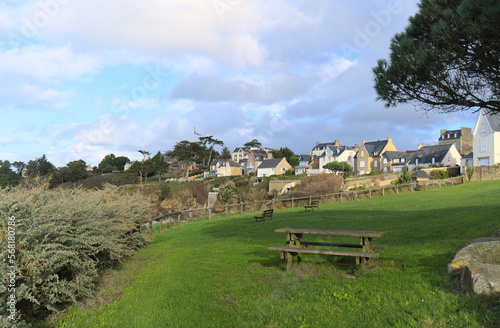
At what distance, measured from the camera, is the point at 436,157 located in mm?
63469

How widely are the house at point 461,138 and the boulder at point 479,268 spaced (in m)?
75.0

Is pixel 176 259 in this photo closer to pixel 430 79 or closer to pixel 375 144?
pixel 430 79

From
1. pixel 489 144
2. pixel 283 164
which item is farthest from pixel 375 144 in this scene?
pixel 489 144

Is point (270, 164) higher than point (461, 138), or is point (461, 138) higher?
point (461, 138)

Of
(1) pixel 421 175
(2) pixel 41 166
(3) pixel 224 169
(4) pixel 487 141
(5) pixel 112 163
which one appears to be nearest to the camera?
(1) pixel 421 175

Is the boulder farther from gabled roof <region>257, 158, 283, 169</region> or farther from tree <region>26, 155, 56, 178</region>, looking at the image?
gabled roof <region>257, 158, 283, 169</region>

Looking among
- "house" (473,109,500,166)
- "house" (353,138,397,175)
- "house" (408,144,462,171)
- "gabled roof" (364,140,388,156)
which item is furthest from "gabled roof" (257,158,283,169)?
"house" (473,109,500,166)

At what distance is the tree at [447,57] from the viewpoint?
7.52 m

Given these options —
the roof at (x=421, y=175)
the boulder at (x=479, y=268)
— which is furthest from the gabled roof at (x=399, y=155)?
the boulder at (x=479, y=268)

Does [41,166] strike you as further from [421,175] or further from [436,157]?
[436,157]

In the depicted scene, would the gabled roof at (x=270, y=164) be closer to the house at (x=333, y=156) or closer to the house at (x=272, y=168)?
the house at (x=272, y=168)

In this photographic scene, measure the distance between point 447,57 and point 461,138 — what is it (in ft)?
261

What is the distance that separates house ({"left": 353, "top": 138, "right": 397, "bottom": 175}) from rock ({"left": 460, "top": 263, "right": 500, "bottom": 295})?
70.3 meters

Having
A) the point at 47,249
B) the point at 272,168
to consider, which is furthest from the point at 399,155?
the point at 47,249
